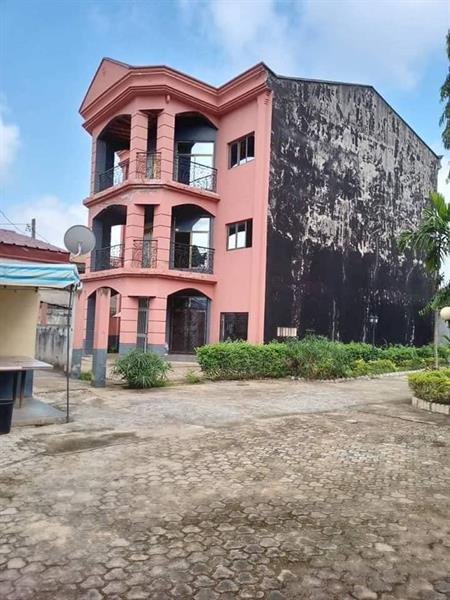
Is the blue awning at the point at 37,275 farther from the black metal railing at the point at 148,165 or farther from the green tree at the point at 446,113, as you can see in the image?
the black metal railing at the point at 148,165

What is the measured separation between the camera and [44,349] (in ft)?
52.2

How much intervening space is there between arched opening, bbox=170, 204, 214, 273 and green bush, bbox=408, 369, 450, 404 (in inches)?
396

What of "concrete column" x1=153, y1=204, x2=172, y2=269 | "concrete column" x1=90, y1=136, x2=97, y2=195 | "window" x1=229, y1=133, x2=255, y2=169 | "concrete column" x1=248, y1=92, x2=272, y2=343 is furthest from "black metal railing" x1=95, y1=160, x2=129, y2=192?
"concrete column" x1=248, y1=92, x2=272, y2=343

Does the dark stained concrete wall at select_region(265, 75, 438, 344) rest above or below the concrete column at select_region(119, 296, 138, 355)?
above

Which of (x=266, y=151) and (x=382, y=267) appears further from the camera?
(x=382, y=267)

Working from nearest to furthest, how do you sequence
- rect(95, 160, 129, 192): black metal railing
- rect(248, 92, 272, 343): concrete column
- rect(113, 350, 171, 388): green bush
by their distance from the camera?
rect(113, 350, 171, 388): green bush
rect(248, 92, 272, 343): concrete column
rect(95, 160, 129, 192): black metal railing

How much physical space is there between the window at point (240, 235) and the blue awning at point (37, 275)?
1050 cm

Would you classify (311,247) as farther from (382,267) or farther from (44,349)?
(44,349)

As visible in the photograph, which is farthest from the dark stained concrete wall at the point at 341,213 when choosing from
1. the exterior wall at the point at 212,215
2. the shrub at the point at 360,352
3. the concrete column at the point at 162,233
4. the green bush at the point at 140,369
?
the green bush at the point at 140,369

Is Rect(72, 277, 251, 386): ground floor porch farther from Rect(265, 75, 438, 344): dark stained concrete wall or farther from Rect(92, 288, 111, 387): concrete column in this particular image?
Rect(92, 288, 111, 387): concrete column

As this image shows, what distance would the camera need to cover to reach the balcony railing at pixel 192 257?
60.1ft

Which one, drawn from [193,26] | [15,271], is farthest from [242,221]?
[15,271]

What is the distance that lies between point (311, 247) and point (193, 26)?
916 centimetres

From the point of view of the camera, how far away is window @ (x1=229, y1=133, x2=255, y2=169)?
17.2m
